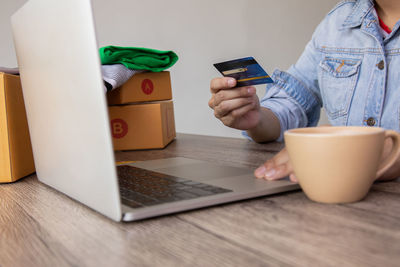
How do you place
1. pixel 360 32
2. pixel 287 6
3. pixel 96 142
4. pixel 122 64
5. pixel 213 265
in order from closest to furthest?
pixel 213 265 < pixel 96 142 < pixel 360 32 < pixel 122 64 < pixel 287 6

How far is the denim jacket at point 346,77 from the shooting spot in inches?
40.5

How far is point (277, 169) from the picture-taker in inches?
23.0

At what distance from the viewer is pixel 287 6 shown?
287cm

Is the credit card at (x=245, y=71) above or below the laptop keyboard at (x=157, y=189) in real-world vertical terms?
above

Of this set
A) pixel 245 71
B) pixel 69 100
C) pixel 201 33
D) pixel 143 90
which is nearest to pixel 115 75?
pixel 143 90

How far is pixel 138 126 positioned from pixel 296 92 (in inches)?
19.2

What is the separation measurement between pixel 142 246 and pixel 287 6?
2744mm

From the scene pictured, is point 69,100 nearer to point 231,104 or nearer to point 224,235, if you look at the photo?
point 224,235

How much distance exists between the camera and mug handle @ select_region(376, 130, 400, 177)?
0.52 metres

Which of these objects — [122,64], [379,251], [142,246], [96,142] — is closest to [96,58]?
[96,142]

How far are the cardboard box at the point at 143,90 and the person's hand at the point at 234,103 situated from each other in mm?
269

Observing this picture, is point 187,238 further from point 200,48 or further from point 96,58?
point 200,48

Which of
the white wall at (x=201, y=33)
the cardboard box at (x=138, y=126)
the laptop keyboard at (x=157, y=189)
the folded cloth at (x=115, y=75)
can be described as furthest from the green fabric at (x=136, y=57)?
the white wall at (x=201, y=33)

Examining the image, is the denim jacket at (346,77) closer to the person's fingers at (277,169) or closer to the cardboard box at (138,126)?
the cardboard box at (138,126)
